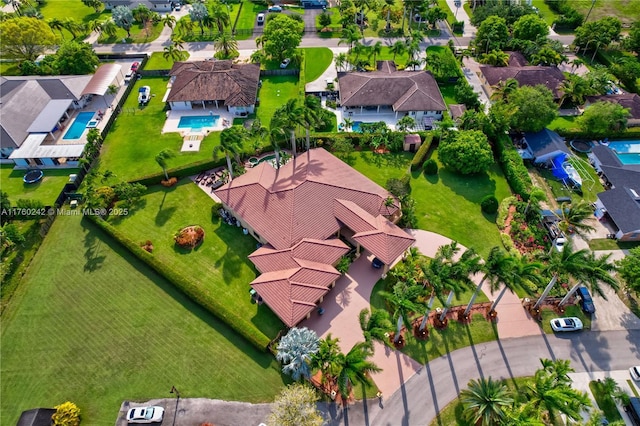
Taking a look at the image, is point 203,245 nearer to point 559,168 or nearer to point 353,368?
point 353,368

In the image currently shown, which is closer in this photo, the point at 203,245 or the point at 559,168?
the point at 203,245

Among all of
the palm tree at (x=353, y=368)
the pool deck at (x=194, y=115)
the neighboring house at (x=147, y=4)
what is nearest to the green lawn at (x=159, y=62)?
the pool deck at (x=194, y=115)

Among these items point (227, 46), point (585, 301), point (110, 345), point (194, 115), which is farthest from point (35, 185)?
point (585, 301)

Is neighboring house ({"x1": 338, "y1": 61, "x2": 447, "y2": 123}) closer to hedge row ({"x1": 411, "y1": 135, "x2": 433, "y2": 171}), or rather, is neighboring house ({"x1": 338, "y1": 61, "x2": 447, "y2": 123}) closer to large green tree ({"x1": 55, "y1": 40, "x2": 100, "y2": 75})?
hedge row ({"x1": 411, "y1": 135, "x2": 433, "y2": 171})

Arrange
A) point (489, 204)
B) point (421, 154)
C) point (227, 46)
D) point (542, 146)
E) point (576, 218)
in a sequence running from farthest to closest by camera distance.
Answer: point (227, 46) < point (421, 154) < point (542, 146) < point (489, 204) < point (576, 218)

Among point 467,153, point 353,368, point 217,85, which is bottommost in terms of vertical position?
point 353,368

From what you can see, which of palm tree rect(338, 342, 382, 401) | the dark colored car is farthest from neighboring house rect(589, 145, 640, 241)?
palm tree rect(338, 342, 382, 401)

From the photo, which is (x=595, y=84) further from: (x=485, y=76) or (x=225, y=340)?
(x=225, y=340)
